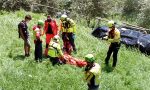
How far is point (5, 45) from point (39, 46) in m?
2.78

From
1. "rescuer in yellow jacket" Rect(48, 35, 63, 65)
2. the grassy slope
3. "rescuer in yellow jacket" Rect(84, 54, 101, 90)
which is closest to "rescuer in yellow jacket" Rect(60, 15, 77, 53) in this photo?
the grassy slope

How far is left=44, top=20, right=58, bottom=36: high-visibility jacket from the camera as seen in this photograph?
15.3 metres

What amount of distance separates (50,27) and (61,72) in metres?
2.30

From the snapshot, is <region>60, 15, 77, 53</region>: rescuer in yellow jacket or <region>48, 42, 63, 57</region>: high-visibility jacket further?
<region>60, 15, 77, 53</region>: rescuer in yellow jacket

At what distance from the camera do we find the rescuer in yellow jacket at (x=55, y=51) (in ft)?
45.4

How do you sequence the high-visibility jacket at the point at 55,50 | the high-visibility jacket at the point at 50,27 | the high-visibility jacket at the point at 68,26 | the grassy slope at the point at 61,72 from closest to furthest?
the grassy slope at the point at 61,72 → the high-visibility jacket at the point at 55,50 → the high-visibility jacket at the point at 50,27 → the high-visibility jacket at the point at 68,26

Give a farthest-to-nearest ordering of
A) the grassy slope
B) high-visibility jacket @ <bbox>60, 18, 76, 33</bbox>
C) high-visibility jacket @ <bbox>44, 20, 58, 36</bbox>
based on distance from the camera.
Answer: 1. high-visibility jacket @ <bbox>60, 18, 76, 33</bbox>
2. high-visibility jacket @ <bbox>44, 20, 58, 36</bbox>
3. the grassy slope

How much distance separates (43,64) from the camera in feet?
47.4

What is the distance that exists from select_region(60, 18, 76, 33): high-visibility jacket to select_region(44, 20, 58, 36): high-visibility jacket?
0.34 metres

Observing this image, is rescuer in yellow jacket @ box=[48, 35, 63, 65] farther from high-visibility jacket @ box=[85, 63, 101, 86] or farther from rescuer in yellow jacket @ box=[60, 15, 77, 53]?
high-visibility jacket @ box=[85, 63, 101, 86]

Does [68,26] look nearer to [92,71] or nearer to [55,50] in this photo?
[55,50]

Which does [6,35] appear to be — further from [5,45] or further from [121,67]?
[121,67]

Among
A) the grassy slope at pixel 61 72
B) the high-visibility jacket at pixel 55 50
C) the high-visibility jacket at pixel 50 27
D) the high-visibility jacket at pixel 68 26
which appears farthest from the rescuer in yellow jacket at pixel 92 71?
the high-visibility jacket at pixel 68 26

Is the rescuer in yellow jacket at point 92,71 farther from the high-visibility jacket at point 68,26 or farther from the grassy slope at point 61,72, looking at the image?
the high-visibility jacket at point 68,26
